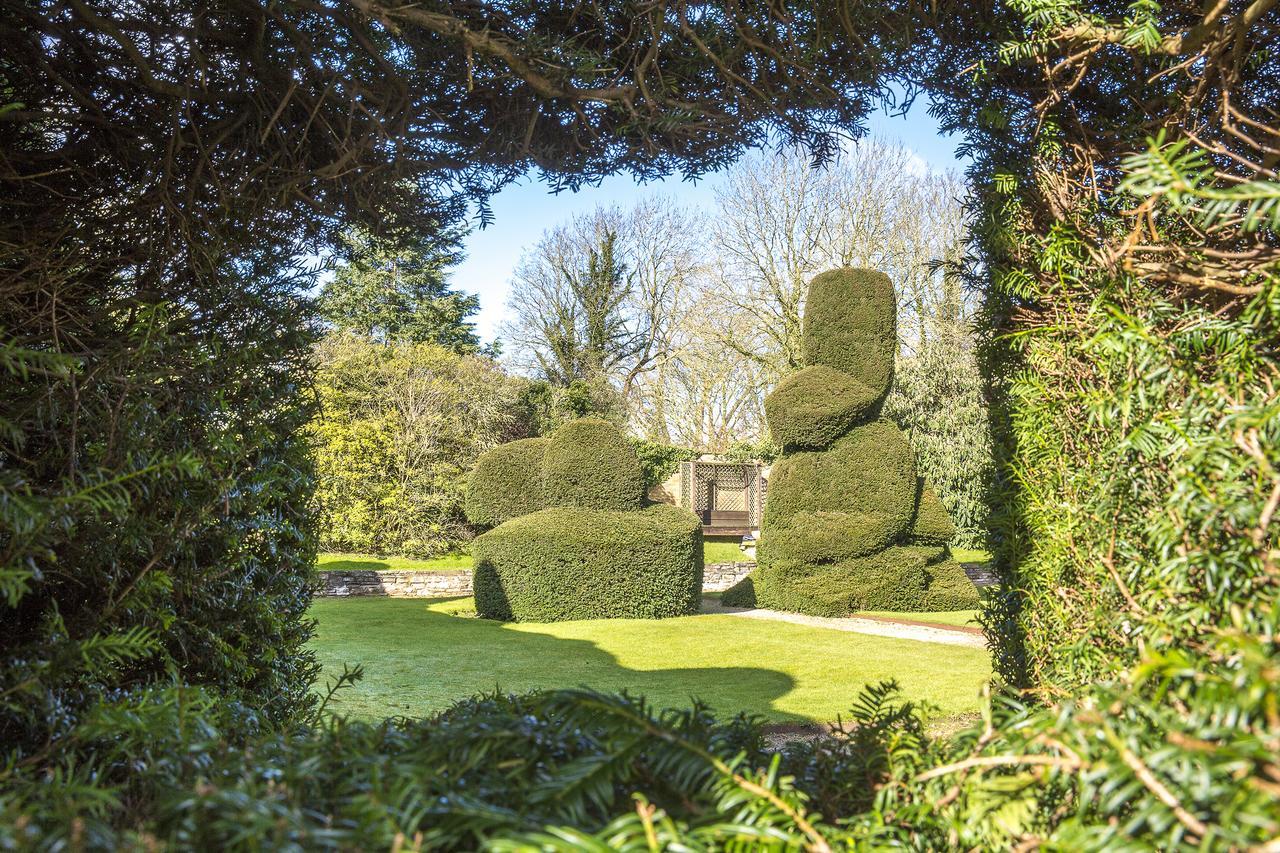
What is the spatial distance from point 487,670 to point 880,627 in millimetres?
5940

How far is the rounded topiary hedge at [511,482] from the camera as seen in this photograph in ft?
48.5

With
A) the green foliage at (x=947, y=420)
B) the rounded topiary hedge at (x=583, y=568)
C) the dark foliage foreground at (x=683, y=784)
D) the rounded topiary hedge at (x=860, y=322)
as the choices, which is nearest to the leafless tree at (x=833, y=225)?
the green foliage at (x=947, y=420)

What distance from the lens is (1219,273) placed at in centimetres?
186

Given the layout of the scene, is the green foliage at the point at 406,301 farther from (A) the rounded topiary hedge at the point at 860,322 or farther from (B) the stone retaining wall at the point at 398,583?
(A) the rounded topiary hedge at the point at 860,322

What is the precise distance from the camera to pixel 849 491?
545 inches

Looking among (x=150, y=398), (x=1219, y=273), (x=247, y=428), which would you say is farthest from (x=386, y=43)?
(x=1219, y=273)

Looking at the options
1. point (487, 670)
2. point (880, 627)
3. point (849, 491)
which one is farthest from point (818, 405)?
point (487, 670)

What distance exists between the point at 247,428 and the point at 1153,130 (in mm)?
3549

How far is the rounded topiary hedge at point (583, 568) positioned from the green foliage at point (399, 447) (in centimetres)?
757

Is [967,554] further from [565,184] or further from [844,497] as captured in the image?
[565,184]

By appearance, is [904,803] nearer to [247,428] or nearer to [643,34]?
[247,428]

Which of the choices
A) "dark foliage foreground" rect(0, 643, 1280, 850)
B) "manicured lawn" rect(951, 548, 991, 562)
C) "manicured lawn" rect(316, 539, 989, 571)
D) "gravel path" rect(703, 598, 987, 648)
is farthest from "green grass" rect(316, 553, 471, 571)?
"dark foliage foreground" rect(0, 643, 1280, 850)

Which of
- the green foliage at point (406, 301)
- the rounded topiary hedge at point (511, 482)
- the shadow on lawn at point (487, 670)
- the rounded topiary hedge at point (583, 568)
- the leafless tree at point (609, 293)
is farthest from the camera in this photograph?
the leafless tree at point (609, 293)

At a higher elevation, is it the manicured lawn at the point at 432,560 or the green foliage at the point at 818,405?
the green foliage at the point at 818,405
